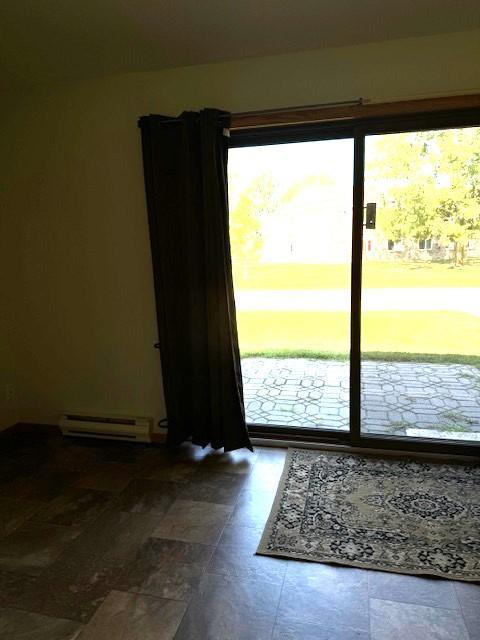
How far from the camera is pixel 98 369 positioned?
111 inches

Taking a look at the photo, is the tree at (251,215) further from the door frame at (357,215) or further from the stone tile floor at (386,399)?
the stone tile floor at (386,399)

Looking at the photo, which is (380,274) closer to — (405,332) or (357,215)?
(357,215)

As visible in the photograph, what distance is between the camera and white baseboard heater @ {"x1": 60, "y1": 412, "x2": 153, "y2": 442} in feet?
8.95

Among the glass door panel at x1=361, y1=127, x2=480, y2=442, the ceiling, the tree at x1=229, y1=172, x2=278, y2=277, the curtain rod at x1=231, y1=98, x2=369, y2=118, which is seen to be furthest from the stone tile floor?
the ceiling

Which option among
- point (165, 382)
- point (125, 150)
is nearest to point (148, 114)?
point (125, 150)

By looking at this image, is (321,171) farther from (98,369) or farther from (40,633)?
(40,633)

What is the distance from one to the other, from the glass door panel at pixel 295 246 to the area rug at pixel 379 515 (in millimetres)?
470

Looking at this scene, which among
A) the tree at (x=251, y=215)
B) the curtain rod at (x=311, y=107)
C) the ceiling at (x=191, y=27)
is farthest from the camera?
the tree at (x=251, y=215)

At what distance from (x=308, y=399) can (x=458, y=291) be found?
155cm

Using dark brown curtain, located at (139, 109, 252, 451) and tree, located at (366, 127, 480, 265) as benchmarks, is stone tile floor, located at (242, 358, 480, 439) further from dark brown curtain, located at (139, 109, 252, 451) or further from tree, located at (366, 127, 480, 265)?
tree, located at (366, 127, 480, 265)

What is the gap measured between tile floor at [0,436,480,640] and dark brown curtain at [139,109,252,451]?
38cm

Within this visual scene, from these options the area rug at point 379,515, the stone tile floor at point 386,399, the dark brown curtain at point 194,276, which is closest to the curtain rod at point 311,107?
the dark brown curtain at point 194,276

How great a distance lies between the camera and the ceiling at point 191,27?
5.73 feet

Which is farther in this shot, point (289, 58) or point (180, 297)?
point (180, 297)
